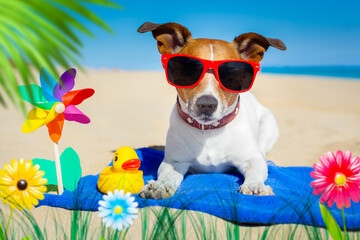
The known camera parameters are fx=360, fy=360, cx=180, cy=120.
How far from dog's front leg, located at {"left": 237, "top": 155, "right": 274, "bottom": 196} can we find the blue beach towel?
0.28 feet

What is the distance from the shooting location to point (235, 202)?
244cm

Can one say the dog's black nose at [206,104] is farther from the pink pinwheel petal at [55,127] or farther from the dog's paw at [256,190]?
the pink pinwheel petal at [55,127]

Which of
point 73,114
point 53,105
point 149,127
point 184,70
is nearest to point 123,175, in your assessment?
point 73,114

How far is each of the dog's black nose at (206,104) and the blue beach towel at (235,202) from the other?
Result: 0.62 m

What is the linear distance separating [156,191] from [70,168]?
690 mm

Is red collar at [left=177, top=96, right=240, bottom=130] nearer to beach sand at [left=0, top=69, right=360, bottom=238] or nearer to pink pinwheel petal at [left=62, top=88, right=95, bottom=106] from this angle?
pink pinwheel petal at [left=62, top=88, right=95, bottom=106]

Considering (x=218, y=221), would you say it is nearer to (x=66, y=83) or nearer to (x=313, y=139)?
(x=66, y=83)

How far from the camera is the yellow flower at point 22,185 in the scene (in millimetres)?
2236

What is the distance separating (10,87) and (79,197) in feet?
4.77

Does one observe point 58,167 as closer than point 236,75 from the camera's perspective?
Yes

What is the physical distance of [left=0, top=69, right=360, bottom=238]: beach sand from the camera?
4.66 m

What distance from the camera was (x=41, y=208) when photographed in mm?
2617

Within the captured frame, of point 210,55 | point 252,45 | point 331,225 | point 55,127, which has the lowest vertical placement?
point 331,225

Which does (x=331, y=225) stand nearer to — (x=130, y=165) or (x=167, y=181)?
(x=167, y=181)
